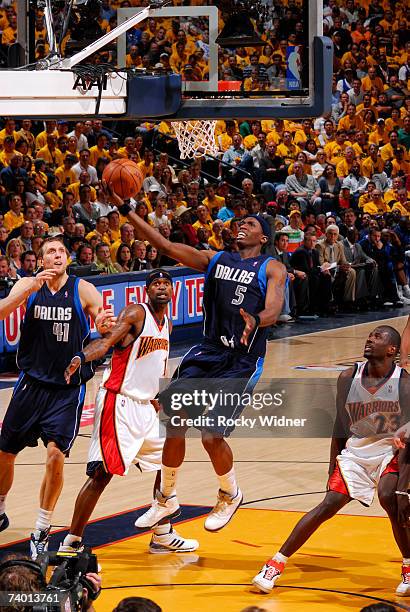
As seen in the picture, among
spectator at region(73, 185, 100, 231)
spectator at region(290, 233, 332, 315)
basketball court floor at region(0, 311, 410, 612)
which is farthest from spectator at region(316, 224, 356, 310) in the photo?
basketball court floor at region(0, 311, 410, 612)

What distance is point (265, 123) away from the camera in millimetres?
21344

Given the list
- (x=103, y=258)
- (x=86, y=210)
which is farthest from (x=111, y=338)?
(x=86, y=210)

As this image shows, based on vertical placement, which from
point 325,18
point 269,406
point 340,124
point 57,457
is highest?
point 325,18

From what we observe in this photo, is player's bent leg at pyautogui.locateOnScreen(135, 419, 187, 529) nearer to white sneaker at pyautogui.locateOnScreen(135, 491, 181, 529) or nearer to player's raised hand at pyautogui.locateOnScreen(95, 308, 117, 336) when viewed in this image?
white sneaker at pyautogui.locateOnScreen(135, 491, 181, 529)

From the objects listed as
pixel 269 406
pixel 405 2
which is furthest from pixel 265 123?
pixel 269 406

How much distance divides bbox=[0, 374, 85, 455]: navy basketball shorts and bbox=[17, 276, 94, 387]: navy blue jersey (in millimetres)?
64

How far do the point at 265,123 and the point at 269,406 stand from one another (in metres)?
9.49

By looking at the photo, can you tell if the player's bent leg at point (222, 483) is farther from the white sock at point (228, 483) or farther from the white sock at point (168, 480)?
the white sock at point (168, 480)

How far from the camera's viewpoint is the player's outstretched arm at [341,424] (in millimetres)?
6781

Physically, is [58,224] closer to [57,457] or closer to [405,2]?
[57,457]

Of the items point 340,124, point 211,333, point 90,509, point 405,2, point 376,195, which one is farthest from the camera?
point 405,2

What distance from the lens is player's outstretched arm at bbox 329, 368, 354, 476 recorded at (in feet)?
22.2

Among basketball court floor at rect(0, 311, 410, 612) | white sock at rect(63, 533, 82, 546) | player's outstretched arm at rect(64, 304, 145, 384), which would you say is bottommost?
basketball court floor at rect(0, 311, 410, 612)

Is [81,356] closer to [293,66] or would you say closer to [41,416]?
[41,416]
